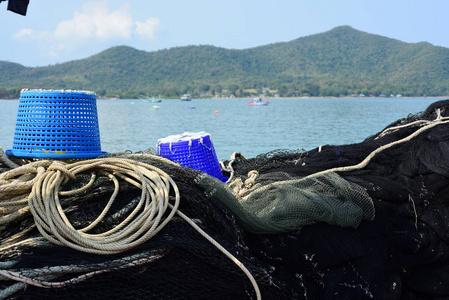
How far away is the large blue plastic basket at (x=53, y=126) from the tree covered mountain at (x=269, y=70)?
88.4m

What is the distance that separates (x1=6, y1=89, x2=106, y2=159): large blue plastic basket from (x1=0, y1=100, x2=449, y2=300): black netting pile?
0.49 meters

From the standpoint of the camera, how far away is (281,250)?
2926 millimetres

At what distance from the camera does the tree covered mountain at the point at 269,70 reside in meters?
101

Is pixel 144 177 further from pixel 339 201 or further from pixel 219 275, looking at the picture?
pixel 339 201

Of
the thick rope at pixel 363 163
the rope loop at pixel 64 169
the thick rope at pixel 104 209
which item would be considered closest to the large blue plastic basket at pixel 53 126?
the thick rope at pixel 104 209

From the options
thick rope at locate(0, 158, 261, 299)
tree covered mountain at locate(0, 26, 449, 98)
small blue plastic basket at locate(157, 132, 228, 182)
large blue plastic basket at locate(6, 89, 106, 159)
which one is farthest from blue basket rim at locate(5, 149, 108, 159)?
tree covered mountain at locate(0, 26, 449, 98)

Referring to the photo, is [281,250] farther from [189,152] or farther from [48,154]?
[189,152]

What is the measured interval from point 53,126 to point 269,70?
5252 inches

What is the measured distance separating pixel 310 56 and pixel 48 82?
75.4 metres

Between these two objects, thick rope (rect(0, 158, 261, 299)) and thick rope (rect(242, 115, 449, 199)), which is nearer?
thick rope (rect(0, 158, 261, 299))

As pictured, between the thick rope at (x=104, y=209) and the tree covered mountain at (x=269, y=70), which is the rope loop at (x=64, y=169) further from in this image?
the tree covered mountain at (x=269, y=70)

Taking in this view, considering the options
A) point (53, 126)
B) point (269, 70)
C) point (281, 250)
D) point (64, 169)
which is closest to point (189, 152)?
point (53, 126)

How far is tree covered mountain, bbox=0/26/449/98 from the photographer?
10119 cm

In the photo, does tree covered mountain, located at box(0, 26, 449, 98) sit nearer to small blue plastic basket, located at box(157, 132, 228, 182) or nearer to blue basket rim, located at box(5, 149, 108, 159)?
small blue plastic basket, located at box(157, 132, 228, 182)
